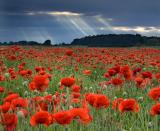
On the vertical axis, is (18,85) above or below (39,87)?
below

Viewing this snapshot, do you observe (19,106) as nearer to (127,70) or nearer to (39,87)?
(39,87)

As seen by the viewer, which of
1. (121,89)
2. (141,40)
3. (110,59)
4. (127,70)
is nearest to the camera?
(127,70)

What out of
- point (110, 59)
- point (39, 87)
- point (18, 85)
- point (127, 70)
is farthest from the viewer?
point (110, 59)

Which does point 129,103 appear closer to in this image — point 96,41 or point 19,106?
point 19,106

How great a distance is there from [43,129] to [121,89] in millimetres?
3439

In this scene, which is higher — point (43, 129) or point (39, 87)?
point (39, 87)

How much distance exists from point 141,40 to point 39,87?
234 ft

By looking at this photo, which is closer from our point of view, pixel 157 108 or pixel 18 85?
pixel 157 108

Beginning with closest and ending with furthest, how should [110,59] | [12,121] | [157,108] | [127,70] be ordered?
[12,121], [157,108], [127,70], [110,59]

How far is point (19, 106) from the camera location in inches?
154

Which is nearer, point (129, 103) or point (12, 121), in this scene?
point (12, 121)

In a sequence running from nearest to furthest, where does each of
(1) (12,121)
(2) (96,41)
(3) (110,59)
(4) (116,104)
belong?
(1) (12,121) → (4) (116,104) → (3) (110,59) → (2) (96,41)

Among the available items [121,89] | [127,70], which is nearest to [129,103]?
[127,70]

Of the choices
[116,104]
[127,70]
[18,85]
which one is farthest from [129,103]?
[18,85]
